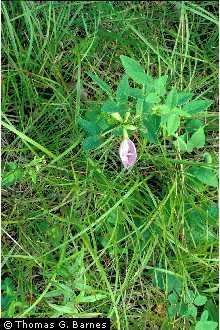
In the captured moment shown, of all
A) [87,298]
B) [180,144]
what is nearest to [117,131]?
[180,144]

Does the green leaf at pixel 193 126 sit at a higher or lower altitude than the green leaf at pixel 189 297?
higher

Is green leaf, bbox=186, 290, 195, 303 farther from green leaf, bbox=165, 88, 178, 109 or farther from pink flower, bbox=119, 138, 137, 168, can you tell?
green leaf, bbox=165, 88, 178, 109

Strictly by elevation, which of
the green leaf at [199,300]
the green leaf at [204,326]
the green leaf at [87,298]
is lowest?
the green leaf at [204,326]

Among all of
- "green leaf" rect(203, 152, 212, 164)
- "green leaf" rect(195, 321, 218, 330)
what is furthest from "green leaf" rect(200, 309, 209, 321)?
"green leaf" rect(203, 152, 212, 164)

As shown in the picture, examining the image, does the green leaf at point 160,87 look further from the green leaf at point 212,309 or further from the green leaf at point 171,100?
the green leaf at point 212,309

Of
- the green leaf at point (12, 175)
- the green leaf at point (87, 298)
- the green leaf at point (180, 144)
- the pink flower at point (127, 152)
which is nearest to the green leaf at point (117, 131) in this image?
the pink flower at point (127, 152)

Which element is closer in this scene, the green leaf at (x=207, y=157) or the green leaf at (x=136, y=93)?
the green leaf at (x=136, y=93)

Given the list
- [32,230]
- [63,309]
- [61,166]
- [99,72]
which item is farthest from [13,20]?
[63,309]
